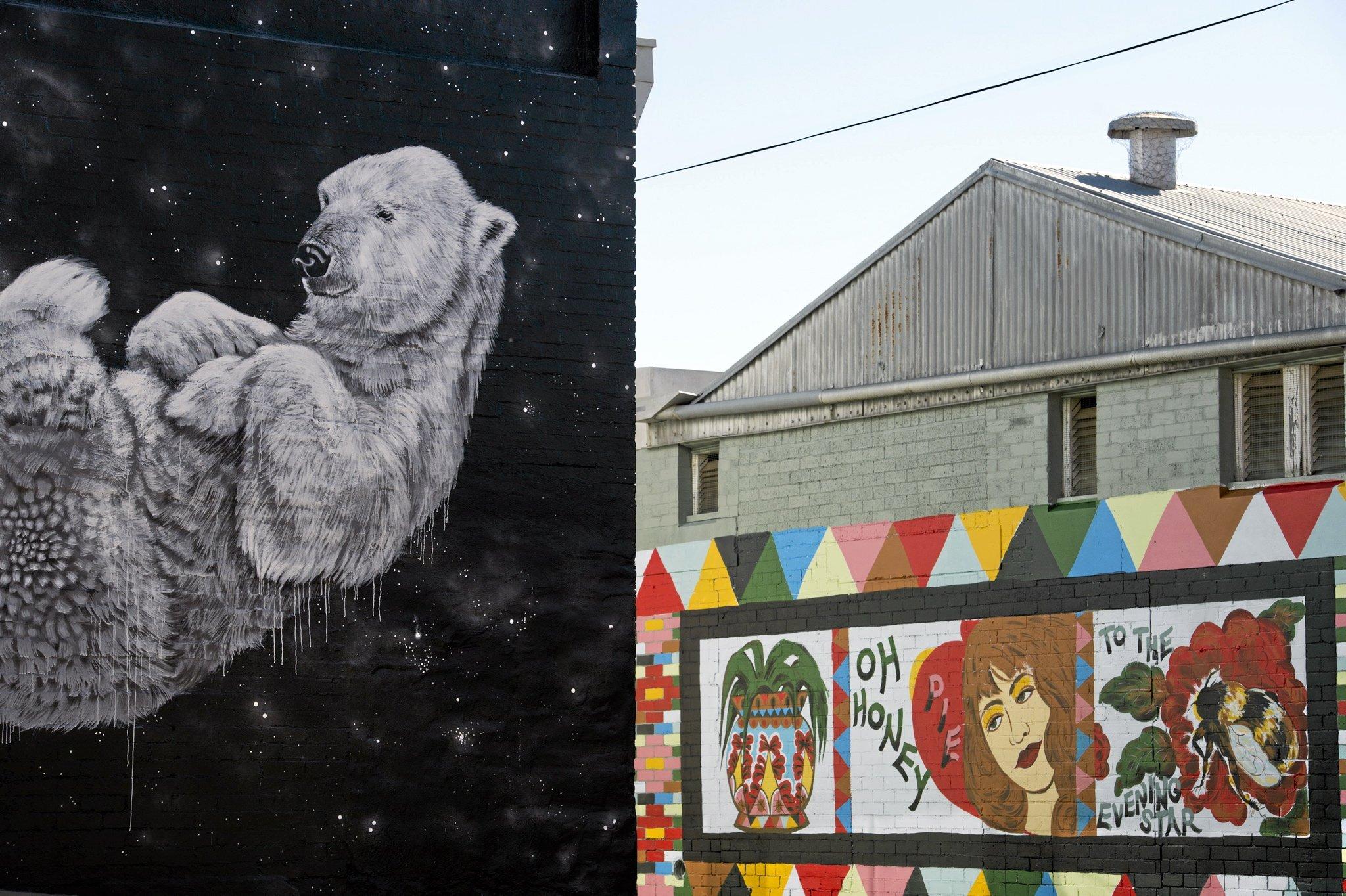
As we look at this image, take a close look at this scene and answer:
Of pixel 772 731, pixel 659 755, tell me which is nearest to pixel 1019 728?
pixel 772 731

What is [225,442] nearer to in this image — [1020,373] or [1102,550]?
[1102,550]

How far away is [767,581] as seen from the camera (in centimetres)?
1603

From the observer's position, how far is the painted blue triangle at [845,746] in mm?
14977

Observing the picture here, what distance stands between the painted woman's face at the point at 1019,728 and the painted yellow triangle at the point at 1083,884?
25.9 inches

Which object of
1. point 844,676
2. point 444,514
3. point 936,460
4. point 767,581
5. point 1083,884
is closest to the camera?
point 444,514

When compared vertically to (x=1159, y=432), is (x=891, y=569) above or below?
below

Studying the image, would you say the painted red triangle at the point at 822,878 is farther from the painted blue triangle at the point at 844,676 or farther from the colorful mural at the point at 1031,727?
the painted blue triangle at the point at 844,676

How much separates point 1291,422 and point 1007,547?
297 cm

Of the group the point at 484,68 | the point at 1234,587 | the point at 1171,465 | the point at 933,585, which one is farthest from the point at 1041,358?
the point at 484,68

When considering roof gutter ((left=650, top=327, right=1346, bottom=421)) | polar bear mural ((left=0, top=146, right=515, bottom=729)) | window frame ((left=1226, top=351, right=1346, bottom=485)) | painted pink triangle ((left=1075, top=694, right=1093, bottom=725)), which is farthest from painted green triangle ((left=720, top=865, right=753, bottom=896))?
polar bear mural ((left=0, top=146, right=515, bottom=729))

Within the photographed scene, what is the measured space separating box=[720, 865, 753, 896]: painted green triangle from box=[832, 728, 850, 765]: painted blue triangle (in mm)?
1790

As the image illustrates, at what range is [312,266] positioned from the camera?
8953 mm

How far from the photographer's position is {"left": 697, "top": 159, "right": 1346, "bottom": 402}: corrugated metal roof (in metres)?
15.8

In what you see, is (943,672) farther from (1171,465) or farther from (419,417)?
(419,417)
